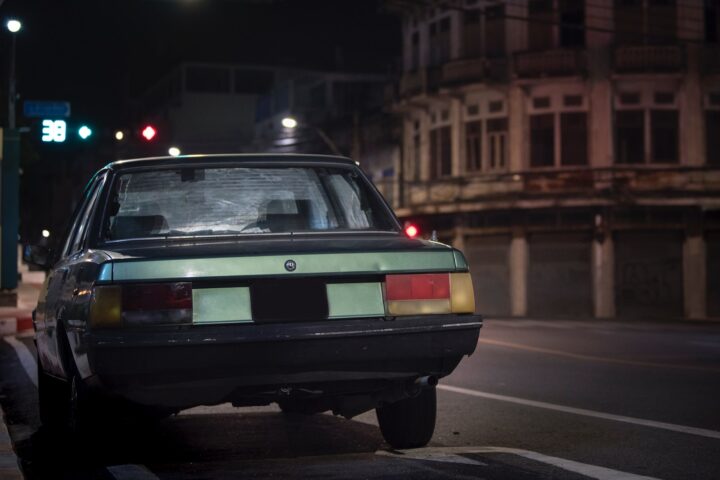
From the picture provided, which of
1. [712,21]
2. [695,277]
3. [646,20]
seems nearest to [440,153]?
[646,20]

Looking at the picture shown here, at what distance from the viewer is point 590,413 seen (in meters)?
9.27

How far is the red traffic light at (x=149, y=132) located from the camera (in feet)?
85.4

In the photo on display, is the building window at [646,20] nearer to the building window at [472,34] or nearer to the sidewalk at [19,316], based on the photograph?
the building window at [472,34]

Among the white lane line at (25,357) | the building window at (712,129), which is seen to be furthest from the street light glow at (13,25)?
the building window at (712,129)

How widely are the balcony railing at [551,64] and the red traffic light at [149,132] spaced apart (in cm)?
1862

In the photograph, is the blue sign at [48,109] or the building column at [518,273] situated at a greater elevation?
the blue sign at [48,109]

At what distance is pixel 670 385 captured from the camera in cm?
1154

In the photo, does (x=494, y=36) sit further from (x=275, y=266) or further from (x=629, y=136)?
(x=275, y=266)

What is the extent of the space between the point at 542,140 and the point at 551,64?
2588 mm

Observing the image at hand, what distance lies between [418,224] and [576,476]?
39.3m

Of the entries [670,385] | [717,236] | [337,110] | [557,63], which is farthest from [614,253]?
[670,385]

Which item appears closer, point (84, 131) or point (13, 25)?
point (84, 131)

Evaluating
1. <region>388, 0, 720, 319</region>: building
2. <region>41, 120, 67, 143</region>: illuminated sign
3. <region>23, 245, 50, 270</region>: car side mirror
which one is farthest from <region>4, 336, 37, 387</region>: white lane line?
<region>388, 0, 720, 319</region>: building

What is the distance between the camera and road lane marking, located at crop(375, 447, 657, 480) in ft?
21.0
